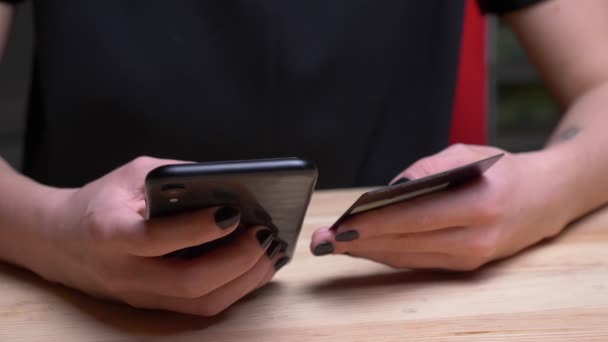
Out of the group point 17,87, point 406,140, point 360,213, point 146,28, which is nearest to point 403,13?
point 406,140

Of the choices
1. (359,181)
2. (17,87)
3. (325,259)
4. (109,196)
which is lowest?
(17,87)

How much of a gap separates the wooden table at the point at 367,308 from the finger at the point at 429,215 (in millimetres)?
54

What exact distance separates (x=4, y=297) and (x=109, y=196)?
0.15 m

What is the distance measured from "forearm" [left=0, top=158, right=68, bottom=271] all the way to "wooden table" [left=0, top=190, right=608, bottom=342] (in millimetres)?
23

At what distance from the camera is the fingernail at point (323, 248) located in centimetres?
48

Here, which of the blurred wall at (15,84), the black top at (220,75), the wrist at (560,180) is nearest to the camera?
the wrist at (560,180)

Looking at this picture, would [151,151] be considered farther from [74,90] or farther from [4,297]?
[4,297]

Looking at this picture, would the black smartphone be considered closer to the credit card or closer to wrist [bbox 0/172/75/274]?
the credit card

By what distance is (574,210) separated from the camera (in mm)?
620

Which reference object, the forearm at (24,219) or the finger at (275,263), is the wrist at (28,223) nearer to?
the forearm at (24,219)

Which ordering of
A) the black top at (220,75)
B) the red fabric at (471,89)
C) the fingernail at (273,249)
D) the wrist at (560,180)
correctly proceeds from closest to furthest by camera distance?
the fingernail at (273,249), the wrist at (560,180), the black top at (220,75), the red fabric at (471,89)

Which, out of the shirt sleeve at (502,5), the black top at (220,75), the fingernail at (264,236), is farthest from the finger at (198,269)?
the shirt sleeve at (502,5)

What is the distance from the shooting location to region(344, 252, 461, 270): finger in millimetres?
515

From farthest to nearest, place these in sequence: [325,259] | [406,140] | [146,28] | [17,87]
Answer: [17,87] < [406,140] < [146,28] < [325,259]
